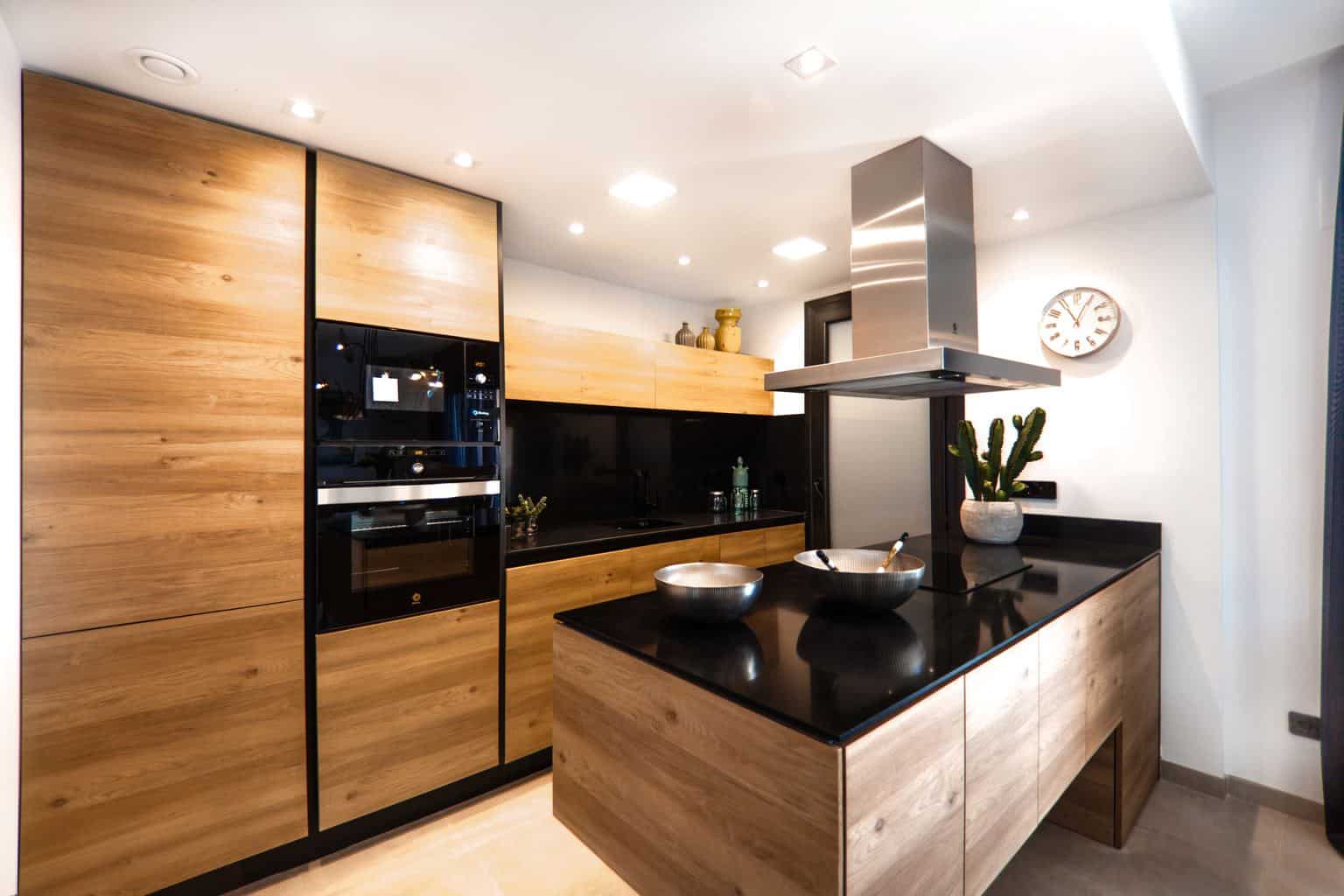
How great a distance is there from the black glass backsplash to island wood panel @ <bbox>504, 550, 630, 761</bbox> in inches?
29.7

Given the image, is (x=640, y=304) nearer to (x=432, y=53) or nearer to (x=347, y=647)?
(x=432, y=53)

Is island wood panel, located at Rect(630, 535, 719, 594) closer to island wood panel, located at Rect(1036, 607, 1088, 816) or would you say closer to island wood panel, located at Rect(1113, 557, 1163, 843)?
island wood panel, located at Rect(1036, 607, 1088, 816)

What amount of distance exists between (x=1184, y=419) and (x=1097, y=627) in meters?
1.18

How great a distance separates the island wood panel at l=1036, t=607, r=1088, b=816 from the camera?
1.48 meters

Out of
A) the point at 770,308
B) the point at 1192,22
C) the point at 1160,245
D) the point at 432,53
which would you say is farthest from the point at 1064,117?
the point at 770,308

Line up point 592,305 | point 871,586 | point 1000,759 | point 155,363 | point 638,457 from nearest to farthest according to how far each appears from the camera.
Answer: point 1000,759
point 871,586
point 155,363
point 592,305
point 638,457

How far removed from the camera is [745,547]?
3381 millimetres

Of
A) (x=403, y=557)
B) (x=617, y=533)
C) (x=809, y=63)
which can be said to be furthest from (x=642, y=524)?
(x=809, y=63)

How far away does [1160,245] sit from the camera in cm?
245

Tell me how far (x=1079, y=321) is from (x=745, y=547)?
6.39ft

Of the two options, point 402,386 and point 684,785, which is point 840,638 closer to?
point 684,785

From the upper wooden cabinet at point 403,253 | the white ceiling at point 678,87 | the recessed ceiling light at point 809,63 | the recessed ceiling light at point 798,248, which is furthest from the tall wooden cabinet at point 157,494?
the recessed ceiling light at point 798,248

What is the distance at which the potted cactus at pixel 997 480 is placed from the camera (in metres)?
2.54

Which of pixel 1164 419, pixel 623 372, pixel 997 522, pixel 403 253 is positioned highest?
pixel 403 253
